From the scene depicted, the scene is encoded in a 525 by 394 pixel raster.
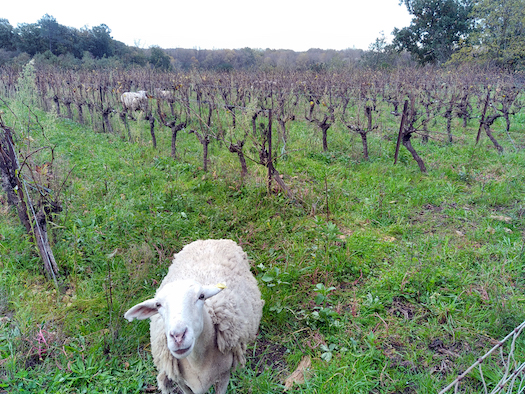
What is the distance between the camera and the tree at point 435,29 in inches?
974

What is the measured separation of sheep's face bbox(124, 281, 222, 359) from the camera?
1833 mm

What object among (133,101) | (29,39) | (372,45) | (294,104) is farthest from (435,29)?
(29,39)

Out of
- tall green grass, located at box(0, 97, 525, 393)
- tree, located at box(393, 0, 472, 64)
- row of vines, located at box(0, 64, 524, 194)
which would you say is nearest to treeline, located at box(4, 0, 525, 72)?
tree, located at box(393, 0, 472, 64)

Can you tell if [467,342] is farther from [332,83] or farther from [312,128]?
[332,83]

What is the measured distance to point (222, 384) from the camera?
2.49 meters

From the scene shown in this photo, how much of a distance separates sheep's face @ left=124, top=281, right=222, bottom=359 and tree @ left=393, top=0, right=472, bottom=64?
29.1 meters

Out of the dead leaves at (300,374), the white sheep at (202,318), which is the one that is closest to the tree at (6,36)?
the white sheep at (202,318)

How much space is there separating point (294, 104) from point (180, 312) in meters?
11.1

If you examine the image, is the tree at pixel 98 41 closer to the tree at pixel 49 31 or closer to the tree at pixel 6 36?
the tree at pixel 49 31

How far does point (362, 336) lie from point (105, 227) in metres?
3.57

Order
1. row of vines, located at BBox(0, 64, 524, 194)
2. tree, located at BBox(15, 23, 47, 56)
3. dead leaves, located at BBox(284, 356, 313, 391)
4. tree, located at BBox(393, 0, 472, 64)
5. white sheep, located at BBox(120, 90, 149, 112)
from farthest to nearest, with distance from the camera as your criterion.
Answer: tree, located at BBox(15, 23, 47, 56), tree, located at BBox(393, 0, 472, 64), white sheep, located at BBox(120, 90, 149, 112), row of vines, located at BBox(0, 64, 524, 194), dead leaves, located at BBox(284, 356, 313, 391)

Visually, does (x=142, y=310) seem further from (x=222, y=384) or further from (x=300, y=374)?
(x=300, y=374)

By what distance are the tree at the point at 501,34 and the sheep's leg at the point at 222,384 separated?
2281 centimetres

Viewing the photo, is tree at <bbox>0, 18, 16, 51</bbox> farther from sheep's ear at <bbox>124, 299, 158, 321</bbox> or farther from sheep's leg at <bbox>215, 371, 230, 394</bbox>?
sheep's leg at <bbox>215, 371, 230, 394</bbox>
